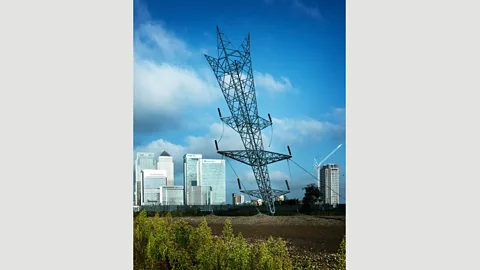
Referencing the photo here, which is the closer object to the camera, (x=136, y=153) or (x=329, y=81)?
(x=329, y=81)

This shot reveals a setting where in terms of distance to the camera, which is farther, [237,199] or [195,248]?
[195,248]

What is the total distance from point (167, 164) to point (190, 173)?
0.40m

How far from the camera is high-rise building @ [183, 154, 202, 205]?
7.04 metres

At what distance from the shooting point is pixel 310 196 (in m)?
6.55

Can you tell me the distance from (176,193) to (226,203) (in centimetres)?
91

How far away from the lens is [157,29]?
7.02 m

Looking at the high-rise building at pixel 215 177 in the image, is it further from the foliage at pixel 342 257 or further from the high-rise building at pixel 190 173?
the foliage at pixel 342 257

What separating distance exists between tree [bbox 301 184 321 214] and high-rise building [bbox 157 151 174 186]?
2.14 metres

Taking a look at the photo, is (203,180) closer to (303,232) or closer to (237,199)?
(237,199)

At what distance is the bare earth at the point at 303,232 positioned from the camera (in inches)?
248

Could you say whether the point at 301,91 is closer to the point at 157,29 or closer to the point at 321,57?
the point at 321,57

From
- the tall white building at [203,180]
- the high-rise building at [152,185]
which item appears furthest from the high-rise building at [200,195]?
the high-rise building at [152,185]

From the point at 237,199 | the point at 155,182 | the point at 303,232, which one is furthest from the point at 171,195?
the point at 303,232

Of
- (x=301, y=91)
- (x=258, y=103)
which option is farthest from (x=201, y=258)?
(x=301, y=91)
